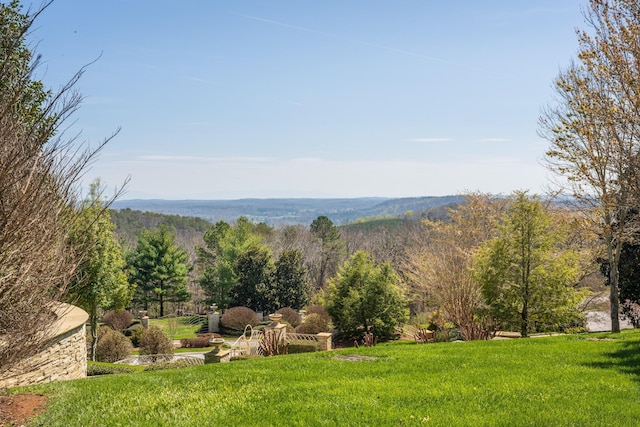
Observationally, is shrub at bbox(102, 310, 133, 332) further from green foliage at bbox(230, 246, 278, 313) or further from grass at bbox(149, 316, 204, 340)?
green foliage at bbox(230, 246, 278, 313)

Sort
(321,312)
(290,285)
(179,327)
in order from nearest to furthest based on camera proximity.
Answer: (321,312)
(290,285)
(179,327)

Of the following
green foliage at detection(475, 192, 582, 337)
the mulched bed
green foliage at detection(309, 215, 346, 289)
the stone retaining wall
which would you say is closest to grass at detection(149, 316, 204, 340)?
green foliage at detection(309, 215, 346, 289)

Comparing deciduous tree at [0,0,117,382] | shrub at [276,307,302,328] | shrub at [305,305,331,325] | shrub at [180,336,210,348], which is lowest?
shrub at [180,336,210,348]

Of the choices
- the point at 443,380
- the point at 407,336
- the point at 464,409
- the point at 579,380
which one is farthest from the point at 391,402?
the point at 407,336

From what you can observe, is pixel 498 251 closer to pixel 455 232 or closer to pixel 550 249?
pixel 550 249

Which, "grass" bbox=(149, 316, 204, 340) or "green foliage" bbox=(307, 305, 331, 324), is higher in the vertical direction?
"green foliage" bbox=(307, 305, 331, 324)

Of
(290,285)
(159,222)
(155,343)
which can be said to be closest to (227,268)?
(290,285)

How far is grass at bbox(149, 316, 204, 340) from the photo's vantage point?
34.0m

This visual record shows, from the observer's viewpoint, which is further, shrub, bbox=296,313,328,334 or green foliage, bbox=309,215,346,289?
green foliage, bbox=309,215,346,289

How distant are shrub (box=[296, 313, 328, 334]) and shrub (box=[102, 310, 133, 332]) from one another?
14.1 meters

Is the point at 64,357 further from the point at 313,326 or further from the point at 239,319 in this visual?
the point at 239,319

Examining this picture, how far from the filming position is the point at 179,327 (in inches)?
1513

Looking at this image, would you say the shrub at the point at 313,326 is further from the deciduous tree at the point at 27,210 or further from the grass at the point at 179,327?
the deciduous tree at the point at 27,210

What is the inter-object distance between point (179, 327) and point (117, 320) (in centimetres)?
657
